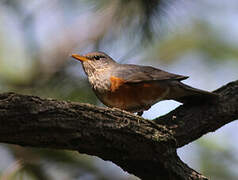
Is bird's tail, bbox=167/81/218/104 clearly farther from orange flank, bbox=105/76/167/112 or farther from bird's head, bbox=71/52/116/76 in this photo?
bird's head, bbox=71/52/116/76

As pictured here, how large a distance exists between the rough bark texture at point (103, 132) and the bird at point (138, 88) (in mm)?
425

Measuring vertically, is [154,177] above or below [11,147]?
below

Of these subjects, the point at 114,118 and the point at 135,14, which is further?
the point at 135,14

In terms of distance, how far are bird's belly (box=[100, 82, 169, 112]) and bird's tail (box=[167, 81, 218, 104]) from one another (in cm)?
18

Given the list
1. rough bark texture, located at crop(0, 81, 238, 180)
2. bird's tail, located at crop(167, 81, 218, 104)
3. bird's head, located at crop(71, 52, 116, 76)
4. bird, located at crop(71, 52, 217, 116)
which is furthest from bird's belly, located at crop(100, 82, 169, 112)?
bird's head, located at crop(71, 52, 116, 76)

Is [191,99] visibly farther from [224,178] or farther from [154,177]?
[224,178]

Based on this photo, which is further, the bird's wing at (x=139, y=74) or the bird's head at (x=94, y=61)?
the bird's head at (x=94, y=61)

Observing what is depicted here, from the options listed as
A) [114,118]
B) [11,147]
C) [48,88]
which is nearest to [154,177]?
[114,118]

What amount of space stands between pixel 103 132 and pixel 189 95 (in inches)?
66.2

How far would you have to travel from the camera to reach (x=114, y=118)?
3.51 meters

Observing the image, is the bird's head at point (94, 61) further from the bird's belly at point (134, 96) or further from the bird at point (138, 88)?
the bird's belly at point (134, 96)

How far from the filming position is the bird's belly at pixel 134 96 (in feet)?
15.1

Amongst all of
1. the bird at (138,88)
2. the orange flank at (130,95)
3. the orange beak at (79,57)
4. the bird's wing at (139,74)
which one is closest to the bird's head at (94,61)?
the orange beak at (79,57)

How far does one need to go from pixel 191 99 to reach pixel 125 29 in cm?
102
